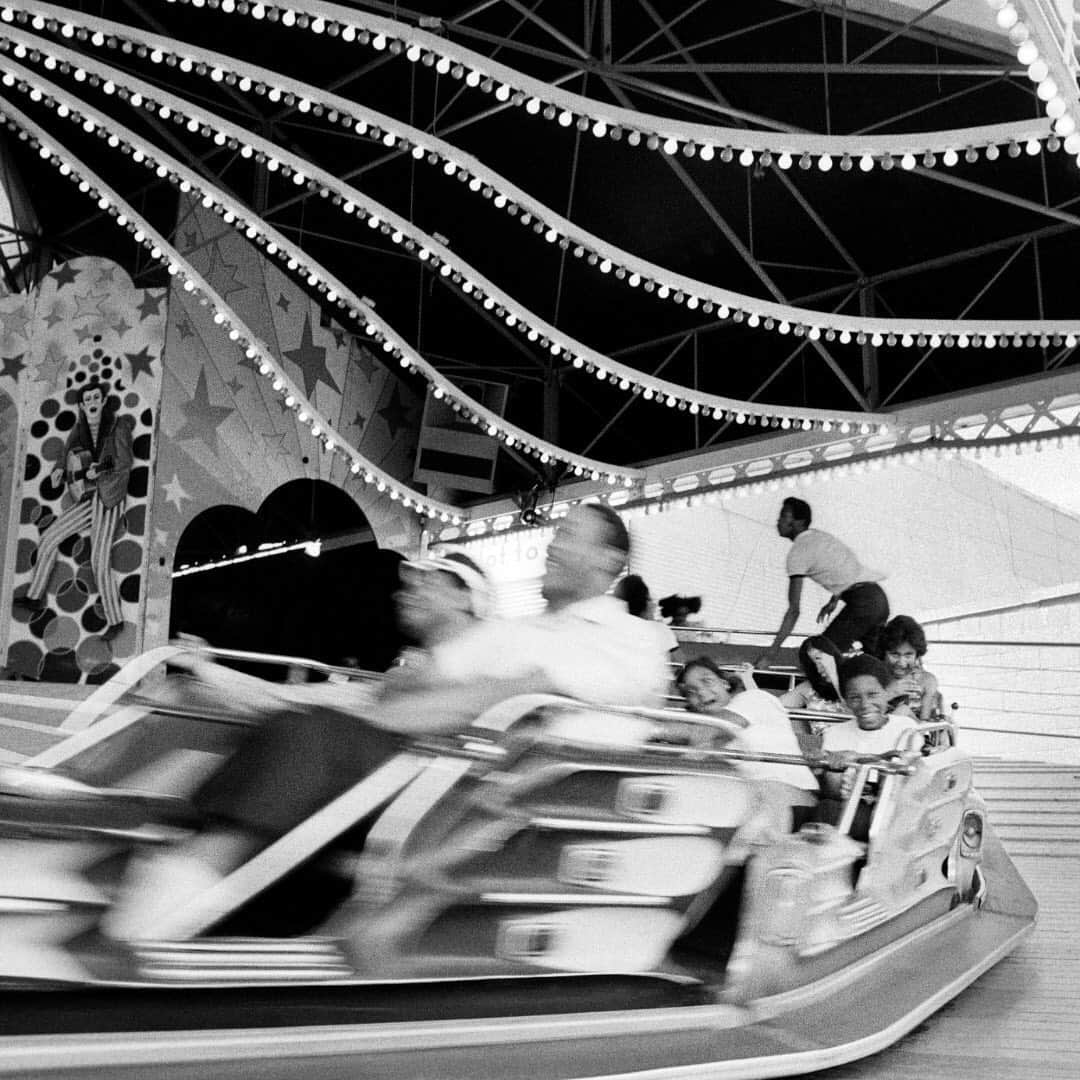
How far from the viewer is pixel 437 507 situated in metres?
14.0

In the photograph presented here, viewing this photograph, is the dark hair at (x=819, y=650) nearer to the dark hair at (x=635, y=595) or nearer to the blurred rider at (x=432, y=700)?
the dark hair at (x=635, y=595)

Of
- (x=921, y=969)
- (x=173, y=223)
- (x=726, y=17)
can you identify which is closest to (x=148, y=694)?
(x=921, y=969)

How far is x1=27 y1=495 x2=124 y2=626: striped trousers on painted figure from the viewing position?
1018 cm

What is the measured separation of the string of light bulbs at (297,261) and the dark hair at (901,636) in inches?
192

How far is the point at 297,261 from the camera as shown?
9375mm

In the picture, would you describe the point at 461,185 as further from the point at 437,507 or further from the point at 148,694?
the point at 148,694

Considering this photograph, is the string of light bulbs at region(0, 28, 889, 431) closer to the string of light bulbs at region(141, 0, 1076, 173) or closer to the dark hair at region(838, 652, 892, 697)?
the string of light bulbs at region(141, 0, 1076, 173)

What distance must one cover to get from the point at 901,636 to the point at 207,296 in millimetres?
6228

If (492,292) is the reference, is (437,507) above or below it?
below

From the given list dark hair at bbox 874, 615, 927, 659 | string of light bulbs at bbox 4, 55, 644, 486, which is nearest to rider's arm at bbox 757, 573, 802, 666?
dark hair at bbox 874, 615, 927, 659

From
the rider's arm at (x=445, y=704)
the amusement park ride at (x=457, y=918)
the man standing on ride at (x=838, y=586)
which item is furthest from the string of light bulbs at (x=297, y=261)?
the rider's arm at (x=445, y=704)

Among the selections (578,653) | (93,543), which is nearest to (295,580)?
(93,543)

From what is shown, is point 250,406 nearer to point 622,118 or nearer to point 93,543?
point 93,543

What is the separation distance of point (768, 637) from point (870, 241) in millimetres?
4194
